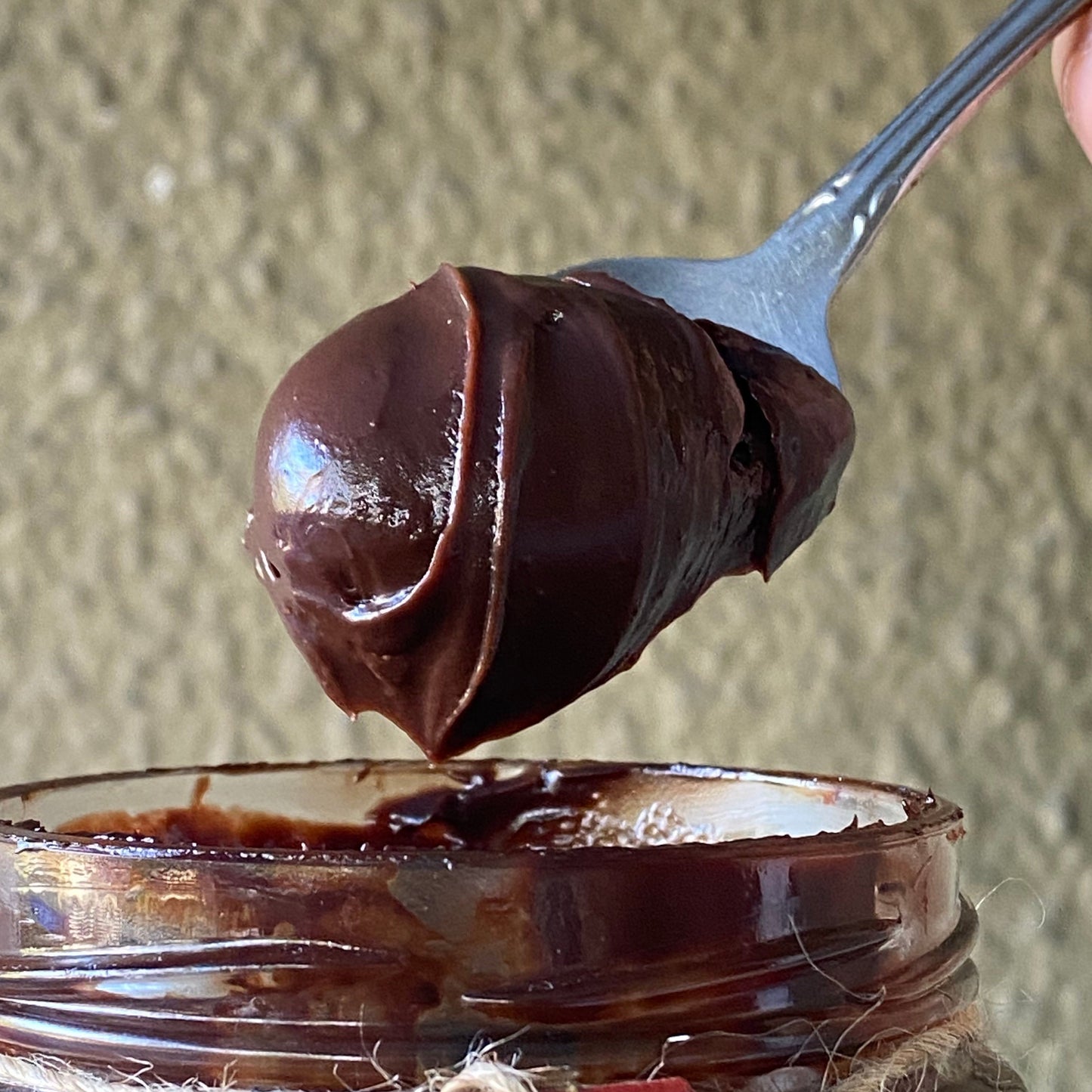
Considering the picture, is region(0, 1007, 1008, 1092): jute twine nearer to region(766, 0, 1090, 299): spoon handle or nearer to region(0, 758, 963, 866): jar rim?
region(0, 758, 963, 866): jar rim

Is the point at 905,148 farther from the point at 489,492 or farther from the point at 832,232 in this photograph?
the point at 489,492

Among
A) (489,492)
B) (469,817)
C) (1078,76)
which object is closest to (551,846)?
(469,817)


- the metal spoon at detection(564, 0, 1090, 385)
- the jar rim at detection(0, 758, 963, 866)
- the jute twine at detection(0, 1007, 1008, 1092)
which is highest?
the metal spoon at detection(564, 0, 1090, 385)

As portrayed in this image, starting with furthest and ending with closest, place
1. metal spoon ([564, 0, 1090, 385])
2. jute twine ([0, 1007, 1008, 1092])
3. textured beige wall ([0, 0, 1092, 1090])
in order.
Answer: textured beige wall ([0, 0, 1092, 1090]) → metal spoon ([564, 0, 1090, 385]) → jute twine ([0, 1007, 1008, 1092])

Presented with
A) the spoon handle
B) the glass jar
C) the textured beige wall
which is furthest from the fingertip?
the glass jar

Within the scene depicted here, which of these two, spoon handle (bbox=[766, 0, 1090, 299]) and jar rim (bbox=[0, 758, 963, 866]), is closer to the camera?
jar rim (bbox=[0, 758, 963, 866])

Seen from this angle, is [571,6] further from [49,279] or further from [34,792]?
[34,792]

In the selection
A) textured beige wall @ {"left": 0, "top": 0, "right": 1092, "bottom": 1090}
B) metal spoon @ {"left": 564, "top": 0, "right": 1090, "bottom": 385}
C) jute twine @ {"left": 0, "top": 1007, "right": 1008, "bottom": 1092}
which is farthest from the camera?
textured beige wall @ {"left": 0, "top": 0, "right": 1092, "bottom": 1090}
